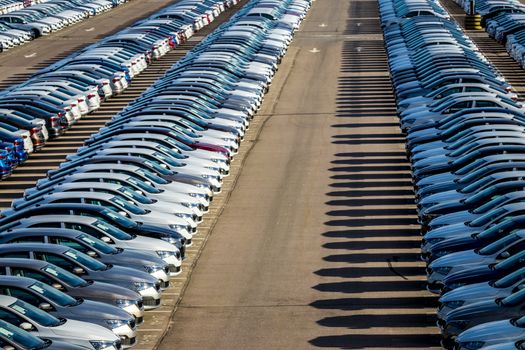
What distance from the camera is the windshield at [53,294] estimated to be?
19906 mm

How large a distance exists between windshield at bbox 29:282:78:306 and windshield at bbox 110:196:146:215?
5.67 meters

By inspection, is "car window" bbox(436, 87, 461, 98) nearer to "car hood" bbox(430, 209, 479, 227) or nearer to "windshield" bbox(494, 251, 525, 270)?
"car hood" bbox(430, 209, 479, 227)

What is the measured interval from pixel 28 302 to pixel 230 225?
914cm

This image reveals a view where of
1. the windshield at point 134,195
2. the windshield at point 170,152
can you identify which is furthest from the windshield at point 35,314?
the windshield at point 170,152

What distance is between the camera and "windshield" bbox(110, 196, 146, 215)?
25.7 meters

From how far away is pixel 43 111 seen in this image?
39.6 metres

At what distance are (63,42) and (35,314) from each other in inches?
2011

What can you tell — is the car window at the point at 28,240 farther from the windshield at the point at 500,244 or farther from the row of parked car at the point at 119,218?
the windshield at the point at 500,244

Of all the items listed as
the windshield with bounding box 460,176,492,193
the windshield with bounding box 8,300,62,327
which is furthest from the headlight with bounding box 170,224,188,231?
the windshield with bounding box 8,300,62,327

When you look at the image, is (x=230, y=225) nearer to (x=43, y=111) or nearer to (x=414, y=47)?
(x=43, y=111)

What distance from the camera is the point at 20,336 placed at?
704 inches

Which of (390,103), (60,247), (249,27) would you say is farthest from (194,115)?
(249,27)

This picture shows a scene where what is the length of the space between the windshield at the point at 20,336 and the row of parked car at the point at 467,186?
6.33 m

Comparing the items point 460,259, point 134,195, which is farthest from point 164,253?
point 460,259
